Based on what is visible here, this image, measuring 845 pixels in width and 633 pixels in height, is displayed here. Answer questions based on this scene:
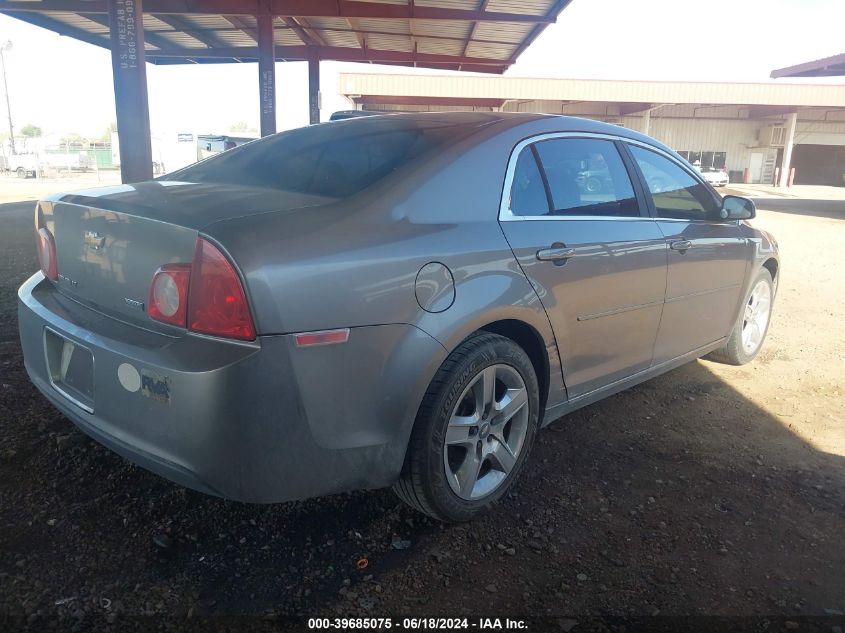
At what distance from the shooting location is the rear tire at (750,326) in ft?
14.4

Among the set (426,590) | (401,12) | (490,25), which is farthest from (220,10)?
(426,590)

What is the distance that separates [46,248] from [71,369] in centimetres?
63

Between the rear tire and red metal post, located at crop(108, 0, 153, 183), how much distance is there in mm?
8697

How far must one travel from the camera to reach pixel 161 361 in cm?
197

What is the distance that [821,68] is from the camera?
24.7 metres

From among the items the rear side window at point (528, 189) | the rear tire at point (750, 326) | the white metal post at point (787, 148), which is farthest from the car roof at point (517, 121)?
the white metal post at point (787, 148)

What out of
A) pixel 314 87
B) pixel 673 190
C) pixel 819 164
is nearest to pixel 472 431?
pixel 673 190

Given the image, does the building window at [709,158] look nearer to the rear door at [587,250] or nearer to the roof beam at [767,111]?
the roof beam at [767,111]

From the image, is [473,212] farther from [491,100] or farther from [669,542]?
[491,100]

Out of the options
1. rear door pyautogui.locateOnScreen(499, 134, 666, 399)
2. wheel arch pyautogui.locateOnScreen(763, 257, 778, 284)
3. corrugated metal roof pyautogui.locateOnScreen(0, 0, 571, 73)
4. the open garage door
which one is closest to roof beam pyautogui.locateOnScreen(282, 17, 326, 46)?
corrugated metal roof pyautogui.locateOnScreen(0, 0, 571, 73)

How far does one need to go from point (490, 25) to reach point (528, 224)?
13.3m

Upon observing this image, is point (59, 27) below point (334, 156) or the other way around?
the other way around

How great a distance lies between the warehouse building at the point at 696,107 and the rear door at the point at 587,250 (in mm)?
28870

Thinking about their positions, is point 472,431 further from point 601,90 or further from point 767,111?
point 767,111
